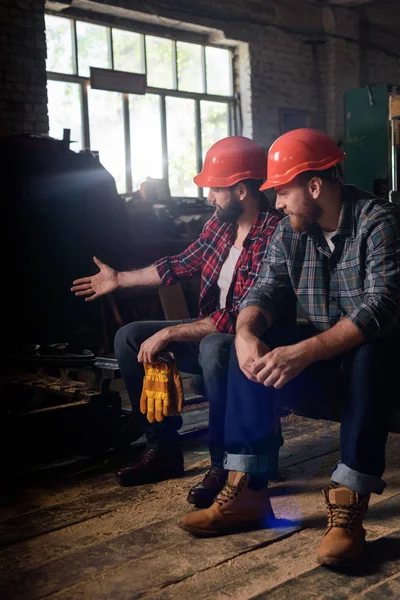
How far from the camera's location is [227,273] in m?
2.97

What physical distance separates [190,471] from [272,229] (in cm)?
113

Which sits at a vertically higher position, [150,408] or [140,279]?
[140,279]

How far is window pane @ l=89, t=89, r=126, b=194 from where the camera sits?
8.17m

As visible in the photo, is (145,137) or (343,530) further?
(145,137)

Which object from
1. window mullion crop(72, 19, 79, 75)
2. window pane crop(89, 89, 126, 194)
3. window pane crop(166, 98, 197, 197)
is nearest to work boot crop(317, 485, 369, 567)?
window pane crop(89, 89, 126, 194)

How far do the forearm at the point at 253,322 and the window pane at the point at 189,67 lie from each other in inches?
281

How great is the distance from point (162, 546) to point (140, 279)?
128 cm

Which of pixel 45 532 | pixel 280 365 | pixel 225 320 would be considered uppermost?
pixel 225 320

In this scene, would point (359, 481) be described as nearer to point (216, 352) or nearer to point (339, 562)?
point (339, 562)

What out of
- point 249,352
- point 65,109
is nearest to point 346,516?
point 249,352

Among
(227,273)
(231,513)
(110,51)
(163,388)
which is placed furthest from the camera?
(110,51)

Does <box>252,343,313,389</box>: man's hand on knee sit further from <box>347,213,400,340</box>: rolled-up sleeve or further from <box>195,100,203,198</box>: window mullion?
<box>195,100,203,198</box>: window mullion

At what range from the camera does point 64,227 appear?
6254 mm

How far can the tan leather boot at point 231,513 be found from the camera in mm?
2311
